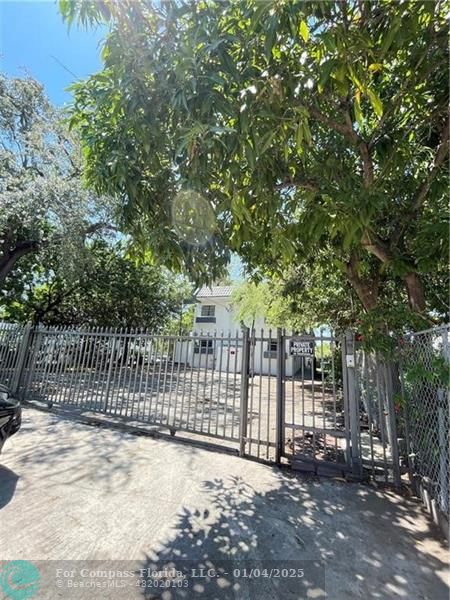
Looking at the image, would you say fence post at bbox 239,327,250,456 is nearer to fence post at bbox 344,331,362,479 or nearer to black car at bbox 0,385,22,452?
fence post at bbox 344,331,362,479

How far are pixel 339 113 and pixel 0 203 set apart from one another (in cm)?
980

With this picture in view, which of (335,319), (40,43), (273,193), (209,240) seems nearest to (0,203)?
(40,43)

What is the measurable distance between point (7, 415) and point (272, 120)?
4440 mm

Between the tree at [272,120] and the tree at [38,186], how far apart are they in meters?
6.41

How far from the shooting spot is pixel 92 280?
13.6m

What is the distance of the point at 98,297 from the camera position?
591 inches

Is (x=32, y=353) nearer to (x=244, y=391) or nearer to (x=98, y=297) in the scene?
(x=244, y=391)

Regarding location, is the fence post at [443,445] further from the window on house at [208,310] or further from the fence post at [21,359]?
the window on house at [208,310]

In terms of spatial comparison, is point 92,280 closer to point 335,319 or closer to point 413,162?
point 335,319

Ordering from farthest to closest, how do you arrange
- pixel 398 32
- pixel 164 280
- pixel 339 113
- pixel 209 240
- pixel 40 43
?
pixel 164 280
pixel 40 43
pixel 209 240
pixel 339 113
pixel 398 32

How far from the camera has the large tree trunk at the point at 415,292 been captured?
164 inches

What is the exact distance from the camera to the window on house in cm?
2467

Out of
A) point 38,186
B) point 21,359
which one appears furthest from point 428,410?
point 38,186

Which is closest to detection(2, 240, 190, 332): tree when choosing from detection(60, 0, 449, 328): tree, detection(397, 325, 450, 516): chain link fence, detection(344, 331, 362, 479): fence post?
detection(60, 0, 449, 328): tree
